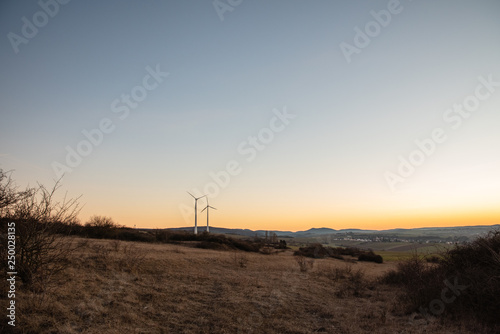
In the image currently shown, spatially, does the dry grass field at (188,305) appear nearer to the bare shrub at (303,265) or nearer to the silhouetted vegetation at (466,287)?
the silhouetted vegetation at (466,287)

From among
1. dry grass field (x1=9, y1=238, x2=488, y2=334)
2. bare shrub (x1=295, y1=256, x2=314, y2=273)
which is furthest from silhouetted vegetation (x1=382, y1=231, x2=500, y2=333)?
bare shrub (x1=295, y1=256, x2=314, y2=273)

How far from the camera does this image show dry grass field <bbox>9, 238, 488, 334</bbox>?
901 cm

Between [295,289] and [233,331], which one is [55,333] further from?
[295,289]

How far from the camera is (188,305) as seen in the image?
1148 cm

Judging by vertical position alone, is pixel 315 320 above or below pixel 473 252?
below

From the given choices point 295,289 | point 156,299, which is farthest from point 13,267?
point 295,289

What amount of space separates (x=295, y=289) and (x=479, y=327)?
823 centimetres

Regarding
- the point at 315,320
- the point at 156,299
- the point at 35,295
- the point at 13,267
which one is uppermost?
the point at 13,267

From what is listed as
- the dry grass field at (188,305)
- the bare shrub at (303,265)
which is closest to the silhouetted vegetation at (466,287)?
the dry grass field at (188,305)

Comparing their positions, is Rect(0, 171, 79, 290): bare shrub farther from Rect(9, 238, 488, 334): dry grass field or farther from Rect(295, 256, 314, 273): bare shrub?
Rect(295, 256, 314, 273): bare shrub

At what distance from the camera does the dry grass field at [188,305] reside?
29.6 ft

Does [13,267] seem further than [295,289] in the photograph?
No

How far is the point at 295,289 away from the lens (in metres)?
16.0

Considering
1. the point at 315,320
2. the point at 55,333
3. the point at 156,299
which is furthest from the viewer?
the point at 156,299
